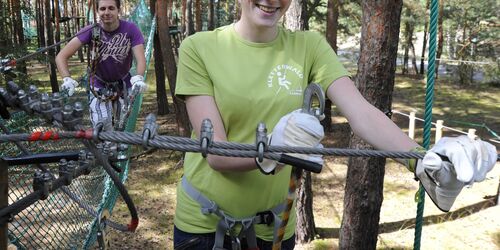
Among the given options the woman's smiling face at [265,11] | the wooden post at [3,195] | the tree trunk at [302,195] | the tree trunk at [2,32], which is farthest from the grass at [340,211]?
the wooden post at [3,195]

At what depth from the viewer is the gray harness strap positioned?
4.74 feet

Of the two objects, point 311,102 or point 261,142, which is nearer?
point 261,142

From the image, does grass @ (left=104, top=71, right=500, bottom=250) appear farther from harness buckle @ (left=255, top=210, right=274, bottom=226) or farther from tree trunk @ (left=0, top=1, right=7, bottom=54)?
harness buckle @ (left=255, top=210, right=274, bottom=226)

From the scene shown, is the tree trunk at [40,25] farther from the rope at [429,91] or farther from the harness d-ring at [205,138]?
the harness d-ring at [205,138]

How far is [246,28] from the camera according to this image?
1.44 m

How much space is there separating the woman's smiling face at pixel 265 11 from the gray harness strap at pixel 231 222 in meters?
0.53

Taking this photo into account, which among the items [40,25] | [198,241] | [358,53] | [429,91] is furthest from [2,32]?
[40,25]

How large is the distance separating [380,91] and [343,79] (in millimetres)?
2192

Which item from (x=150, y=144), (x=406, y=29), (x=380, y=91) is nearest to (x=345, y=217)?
(x=380, y=91)

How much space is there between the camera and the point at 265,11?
1366 mm

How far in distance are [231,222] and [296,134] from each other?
1.50 ft

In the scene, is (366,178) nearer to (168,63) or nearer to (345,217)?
(345,217)

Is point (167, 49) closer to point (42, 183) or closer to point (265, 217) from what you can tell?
point (265, 217)

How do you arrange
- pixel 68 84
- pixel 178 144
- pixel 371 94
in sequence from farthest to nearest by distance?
pixel 68 84 < pixel 371 94 < pixel 178 144
